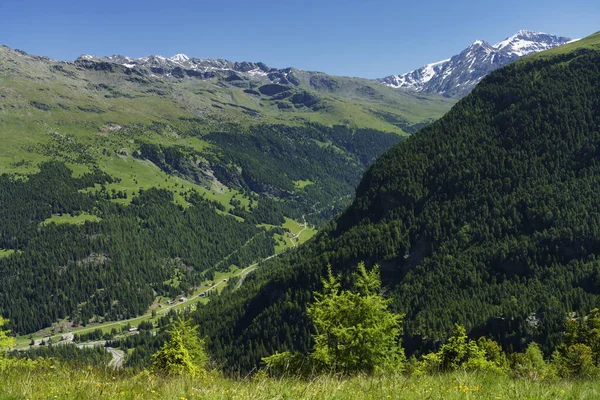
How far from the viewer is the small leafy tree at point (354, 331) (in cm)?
3253

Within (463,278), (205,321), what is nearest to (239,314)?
(205,321)

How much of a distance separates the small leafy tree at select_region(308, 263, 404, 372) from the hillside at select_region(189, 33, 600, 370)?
87.5 metres

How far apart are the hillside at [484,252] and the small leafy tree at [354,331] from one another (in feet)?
287

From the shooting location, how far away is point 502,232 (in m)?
157

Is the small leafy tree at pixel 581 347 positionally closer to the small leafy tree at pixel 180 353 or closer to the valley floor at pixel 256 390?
the valley floor at pixel 256 390

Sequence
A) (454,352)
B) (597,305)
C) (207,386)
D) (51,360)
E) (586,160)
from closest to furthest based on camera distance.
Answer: (207,386)
(51,360)
(454,352)
(597,305)
(586,160)

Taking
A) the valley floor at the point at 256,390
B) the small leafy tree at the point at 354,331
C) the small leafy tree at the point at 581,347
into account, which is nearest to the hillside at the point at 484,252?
the small leafy tree at the point at 581,347

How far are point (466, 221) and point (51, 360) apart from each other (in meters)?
174

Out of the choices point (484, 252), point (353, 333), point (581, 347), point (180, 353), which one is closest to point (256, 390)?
point (353, 333)

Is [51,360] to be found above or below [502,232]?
above

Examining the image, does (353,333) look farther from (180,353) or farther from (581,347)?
(581,347)

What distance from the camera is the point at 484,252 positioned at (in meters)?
150

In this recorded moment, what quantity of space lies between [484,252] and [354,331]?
133 meters

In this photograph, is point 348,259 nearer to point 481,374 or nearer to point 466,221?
point 466,221
